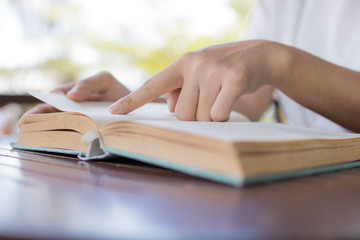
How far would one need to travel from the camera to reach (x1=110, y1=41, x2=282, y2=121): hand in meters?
0.51

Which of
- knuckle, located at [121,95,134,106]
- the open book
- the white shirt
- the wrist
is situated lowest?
the open book

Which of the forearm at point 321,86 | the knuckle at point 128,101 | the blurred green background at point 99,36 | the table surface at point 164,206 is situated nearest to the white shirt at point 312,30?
the forearm at point 321,86

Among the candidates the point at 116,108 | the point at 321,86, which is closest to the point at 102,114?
the point at 116,108

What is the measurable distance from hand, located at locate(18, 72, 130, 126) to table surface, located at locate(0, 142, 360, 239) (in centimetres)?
31

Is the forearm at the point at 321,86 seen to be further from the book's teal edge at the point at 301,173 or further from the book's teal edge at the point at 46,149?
the book's teal edge at the point at 46,149

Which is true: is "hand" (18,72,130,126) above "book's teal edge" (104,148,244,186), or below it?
above

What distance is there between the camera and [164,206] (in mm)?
254

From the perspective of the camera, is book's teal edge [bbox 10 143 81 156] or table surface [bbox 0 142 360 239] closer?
table surface [bbox 0 142 360 239]

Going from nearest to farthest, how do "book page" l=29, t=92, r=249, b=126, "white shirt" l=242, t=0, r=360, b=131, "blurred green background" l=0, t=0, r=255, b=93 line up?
1. "book page" l=29, t=92, r=249, b=126
2. "white shirt" l=242, t=0, r=360, b=131
3. "blurred green background" l=0, t=0, r=255, b=93

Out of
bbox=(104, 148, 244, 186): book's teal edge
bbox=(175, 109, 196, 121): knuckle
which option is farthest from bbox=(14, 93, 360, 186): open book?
bbox=(175, 109, 196, 121): knuckle

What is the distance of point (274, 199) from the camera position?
28cm

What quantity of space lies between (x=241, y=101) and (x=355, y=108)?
13.1 inches

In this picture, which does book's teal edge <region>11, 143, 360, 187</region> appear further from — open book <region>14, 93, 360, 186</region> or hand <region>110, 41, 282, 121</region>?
hand <region>110, 41, 282, 121</region>

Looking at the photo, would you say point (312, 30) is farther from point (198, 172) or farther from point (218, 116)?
point (198, 172)
